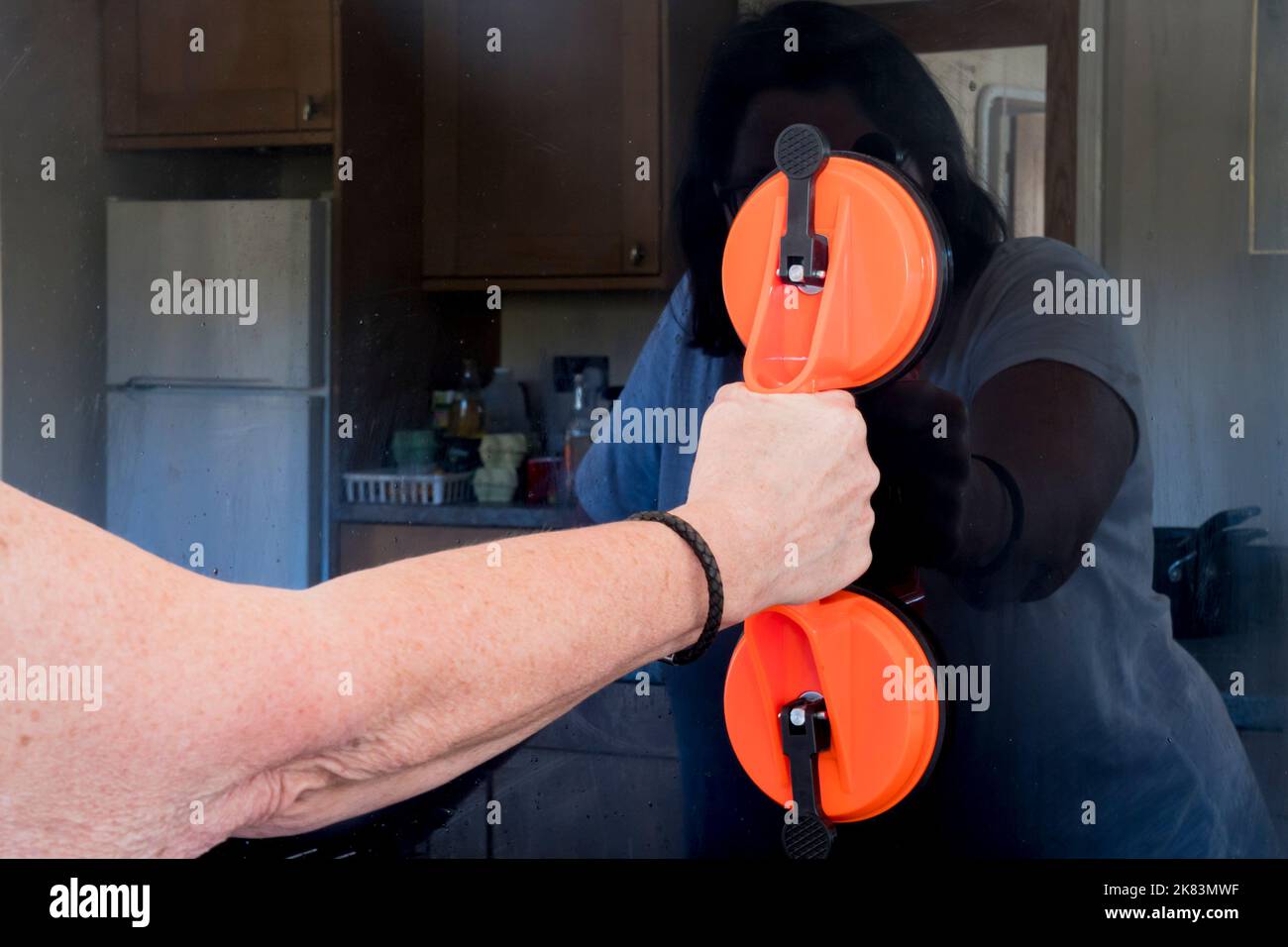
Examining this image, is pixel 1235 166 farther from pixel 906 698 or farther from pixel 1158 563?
pixel 906 698

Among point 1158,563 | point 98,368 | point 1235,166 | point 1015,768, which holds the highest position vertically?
point 1235,166

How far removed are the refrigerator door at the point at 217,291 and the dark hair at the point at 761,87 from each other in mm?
218

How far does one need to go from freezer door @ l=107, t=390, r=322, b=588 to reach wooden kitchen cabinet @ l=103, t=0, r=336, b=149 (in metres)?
0.15

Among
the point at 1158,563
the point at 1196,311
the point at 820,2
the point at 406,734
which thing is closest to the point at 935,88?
the point at 820,2

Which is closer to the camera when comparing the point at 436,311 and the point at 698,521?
the point at 698,521

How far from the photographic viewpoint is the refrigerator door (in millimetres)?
671

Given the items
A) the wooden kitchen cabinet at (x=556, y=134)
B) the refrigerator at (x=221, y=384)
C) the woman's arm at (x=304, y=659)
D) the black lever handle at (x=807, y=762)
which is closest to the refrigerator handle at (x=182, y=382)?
the refrigerator at (x=221, y=384)

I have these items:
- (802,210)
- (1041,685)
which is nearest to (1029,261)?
(802,210)

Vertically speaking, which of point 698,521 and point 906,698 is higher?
point 698,521

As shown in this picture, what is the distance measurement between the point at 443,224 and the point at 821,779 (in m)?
0.38

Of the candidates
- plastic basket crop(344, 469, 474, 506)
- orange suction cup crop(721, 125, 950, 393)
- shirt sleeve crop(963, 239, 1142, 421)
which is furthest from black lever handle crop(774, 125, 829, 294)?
plastic basket crop(344, 469, 474, 506)

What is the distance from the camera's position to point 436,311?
0.66 m

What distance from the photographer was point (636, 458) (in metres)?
0.67

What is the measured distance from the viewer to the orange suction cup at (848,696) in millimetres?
608
